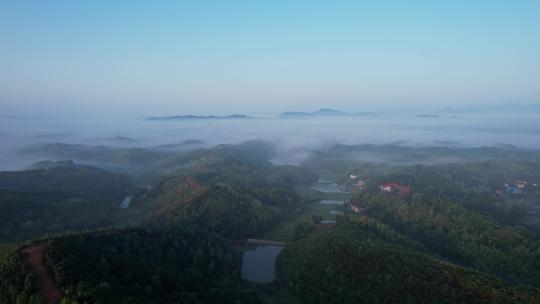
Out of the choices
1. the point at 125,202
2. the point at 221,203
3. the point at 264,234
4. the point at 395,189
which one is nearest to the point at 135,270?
the point at 264,234

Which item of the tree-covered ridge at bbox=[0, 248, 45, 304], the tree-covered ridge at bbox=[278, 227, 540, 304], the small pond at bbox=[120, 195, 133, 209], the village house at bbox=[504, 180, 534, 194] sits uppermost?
the tree-covered ridge at bbox=[0, 248, 45, 304]

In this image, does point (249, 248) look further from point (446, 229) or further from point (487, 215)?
point (487, 215)

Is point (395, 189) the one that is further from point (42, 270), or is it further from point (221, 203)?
point (42, 270)

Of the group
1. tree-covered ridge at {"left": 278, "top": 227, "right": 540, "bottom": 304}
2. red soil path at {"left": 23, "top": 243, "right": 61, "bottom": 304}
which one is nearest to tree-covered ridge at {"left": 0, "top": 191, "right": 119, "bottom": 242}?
red soil path at {"left": 23, "top": 243, "right": 61, "bottom": 304}

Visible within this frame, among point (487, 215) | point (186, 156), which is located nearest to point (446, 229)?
point (487, 215)

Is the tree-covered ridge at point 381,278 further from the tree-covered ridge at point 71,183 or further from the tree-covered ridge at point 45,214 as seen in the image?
the tree-covered ridge at point 71,183

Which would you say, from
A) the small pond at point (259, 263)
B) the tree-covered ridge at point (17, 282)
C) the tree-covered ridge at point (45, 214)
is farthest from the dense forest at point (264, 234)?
the small pond at point (259, 263)

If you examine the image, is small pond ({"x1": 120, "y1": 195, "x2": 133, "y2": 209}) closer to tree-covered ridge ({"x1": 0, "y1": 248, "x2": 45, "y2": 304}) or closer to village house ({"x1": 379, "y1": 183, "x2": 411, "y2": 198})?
tree-covered ridge ({"x1": 0, "y1": 248, "x2": 45, "y2": 304})
